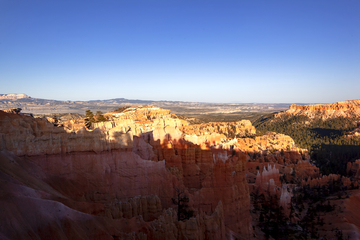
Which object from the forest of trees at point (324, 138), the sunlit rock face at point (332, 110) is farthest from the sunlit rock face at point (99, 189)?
the sunlit rock face at point (332, 110)

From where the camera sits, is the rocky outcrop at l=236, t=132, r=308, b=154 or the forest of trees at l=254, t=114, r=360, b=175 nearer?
the forest of trees at l=254, t=114, r=360, b=175

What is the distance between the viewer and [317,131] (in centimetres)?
12619

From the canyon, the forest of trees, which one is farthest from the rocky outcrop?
the canyon

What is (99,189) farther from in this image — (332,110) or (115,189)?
(332,110)

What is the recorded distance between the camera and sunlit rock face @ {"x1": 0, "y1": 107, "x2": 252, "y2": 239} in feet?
40.5

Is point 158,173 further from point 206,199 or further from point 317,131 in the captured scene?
point 317,131

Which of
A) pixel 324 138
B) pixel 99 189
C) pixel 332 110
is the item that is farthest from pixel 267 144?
pixel 332 110

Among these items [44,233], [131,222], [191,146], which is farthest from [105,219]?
[191,146]

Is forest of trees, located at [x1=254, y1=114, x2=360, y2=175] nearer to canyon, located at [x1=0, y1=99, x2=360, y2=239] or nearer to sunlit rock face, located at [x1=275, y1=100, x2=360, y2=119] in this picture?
sunlit rock face, located at [x1=275, y1=100, x2=360, y2=119]

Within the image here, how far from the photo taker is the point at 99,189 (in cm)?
1858

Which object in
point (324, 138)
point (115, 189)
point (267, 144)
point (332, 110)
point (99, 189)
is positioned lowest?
point (324, 138)

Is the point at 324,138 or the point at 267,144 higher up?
the point at 267,144

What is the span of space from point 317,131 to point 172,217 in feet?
421

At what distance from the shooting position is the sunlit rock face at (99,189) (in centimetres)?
1236
